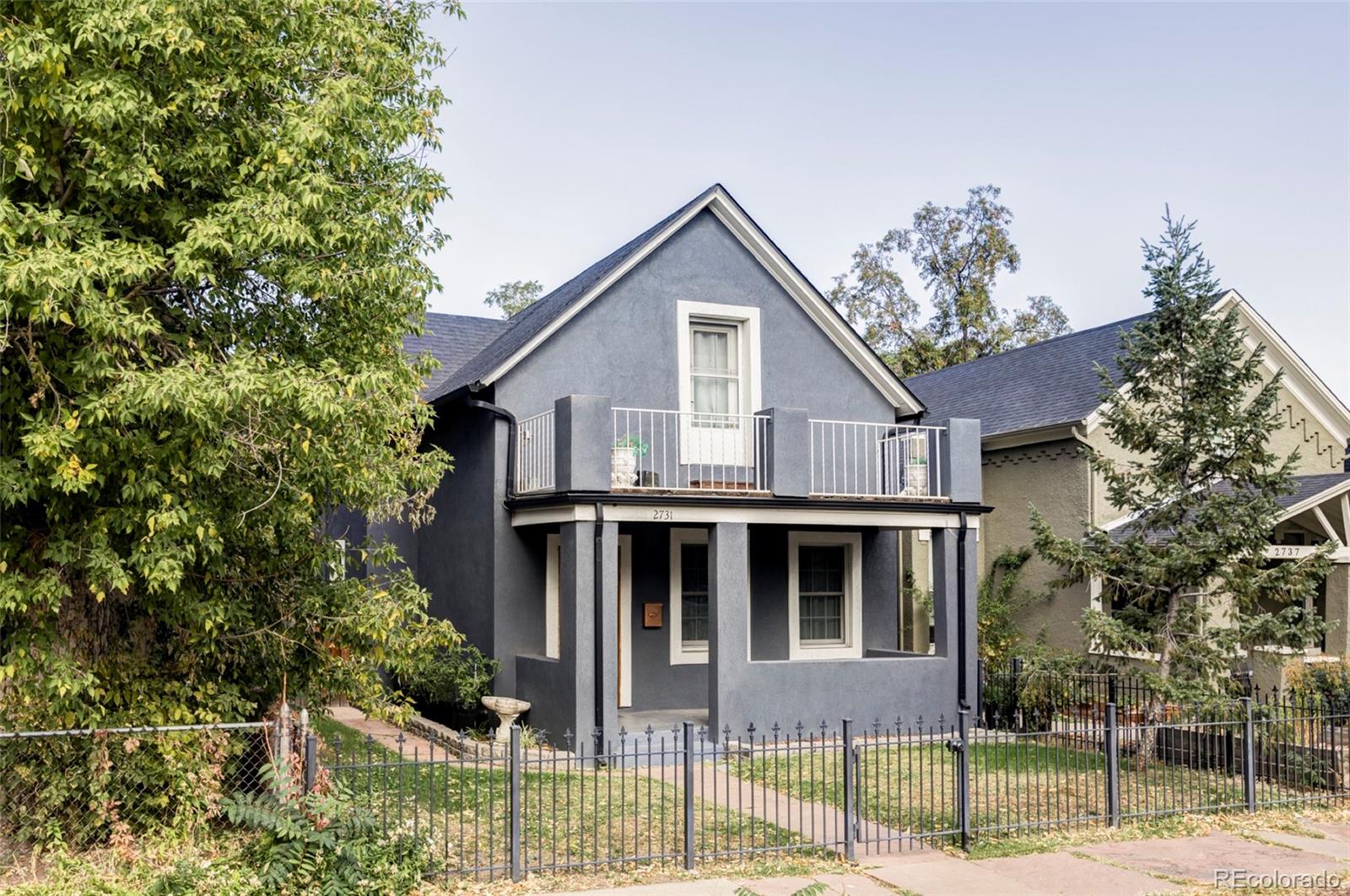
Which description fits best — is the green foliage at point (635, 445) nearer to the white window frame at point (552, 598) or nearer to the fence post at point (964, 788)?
the white window frame at point (552, 598)

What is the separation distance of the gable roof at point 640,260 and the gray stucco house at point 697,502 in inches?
1.5

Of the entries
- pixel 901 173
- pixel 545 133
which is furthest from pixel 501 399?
pixel 901 173

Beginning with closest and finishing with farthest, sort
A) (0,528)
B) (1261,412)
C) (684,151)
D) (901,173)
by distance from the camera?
1. (0,528)
2. (1261,412)
3. (684,151)
4. (901,173)

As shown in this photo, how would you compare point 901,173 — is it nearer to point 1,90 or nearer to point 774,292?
point 774,292

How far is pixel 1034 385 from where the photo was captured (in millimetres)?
20609

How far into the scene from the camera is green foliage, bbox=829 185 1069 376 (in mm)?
38062

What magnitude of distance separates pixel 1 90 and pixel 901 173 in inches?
1248

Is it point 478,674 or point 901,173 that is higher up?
point 901,173

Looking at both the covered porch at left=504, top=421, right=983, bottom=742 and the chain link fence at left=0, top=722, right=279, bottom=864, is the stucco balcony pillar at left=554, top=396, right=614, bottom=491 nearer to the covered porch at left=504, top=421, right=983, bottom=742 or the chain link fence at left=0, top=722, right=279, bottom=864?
the covered porch at left=504, top=421, right=983, bottom=742

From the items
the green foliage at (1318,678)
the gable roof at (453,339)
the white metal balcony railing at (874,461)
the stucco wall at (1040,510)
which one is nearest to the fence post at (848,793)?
the white metal balcony railing at (874,461)

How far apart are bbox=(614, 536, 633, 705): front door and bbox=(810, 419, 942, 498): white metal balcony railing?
2762 mm

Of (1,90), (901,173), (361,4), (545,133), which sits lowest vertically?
(1,90)

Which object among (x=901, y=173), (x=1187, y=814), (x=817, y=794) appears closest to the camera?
(x=1187, y=814)

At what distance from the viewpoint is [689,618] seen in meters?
16.4
